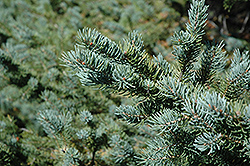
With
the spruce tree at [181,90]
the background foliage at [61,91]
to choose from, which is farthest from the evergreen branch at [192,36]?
the background foliage at [61,91]

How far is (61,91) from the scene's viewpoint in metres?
0.90

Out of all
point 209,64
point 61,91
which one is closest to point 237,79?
point 209,64

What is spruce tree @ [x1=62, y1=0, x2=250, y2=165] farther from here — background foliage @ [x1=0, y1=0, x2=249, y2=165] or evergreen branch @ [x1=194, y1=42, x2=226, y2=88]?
background foliage @ [x1=0, y1=0, x2=249, y2=165]

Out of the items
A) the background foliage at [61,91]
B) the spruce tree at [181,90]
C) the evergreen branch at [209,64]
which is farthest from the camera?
the background foliage at [61,91]

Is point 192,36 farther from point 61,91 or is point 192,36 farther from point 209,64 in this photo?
point 61,91

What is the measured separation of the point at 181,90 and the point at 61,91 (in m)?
0.64

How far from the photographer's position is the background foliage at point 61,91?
25.6 inches

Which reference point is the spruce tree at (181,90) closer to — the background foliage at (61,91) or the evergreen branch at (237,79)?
the evergreen branch at (237,79)

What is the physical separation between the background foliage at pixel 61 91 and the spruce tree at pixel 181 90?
0.13 meters

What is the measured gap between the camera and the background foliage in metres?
0.65

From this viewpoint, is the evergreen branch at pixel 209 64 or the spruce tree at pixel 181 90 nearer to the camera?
the spruce tree at pixel 181 90

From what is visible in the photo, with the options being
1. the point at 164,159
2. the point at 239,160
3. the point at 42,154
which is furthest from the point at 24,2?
the point at 239,160

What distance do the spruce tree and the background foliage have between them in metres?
0.13

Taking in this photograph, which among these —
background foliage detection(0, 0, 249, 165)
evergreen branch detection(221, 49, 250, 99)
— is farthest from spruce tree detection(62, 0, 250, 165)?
background foliage detection(0, 0, 249, 165)
